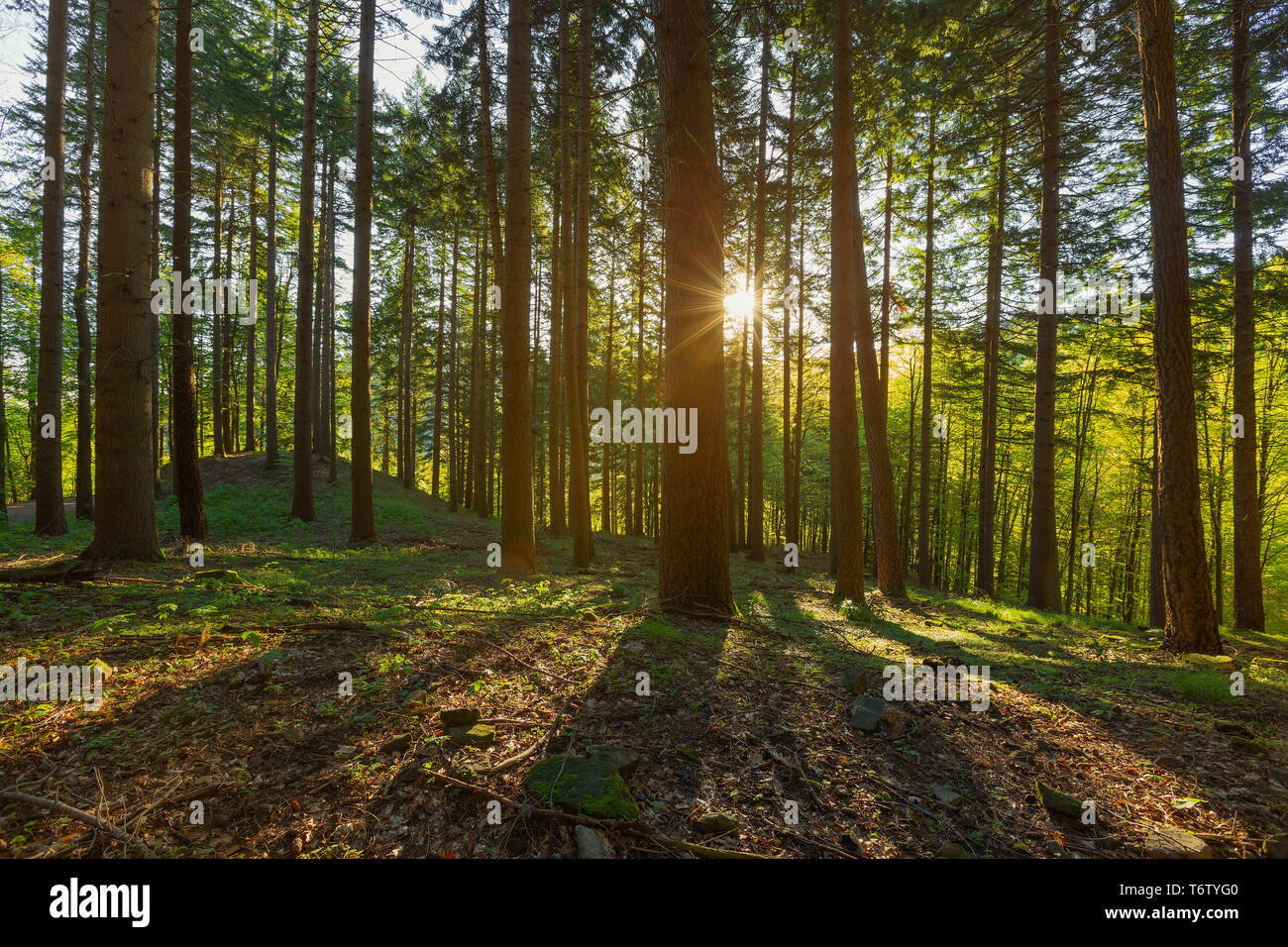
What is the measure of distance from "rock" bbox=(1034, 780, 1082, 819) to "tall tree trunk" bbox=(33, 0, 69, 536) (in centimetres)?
1729

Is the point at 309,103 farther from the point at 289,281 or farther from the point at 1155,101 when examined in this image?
the point at 289,281

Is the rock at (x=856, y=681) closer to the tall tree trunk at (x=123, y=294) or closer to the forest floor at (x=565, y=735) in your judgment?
the forest floor at (x=565, y=735)

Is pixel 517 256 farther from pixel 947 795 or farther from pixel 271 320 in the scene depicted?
pixel 271 320

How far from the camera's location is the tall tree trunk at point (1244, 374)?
406 inches

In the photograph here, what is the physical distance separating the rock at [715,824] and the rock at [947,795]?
1330 millimetres

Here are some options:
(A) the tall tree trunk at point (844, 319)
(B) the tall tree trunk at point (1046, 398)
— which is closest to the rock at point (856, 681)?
(A) the tall tree trunk at point (844, 319)

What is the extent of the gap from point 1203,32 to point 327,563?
65.7 feet

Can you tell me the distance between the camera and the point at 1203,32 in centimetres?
977

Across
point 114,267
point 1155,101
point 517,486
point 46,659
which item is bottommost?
point 46,659

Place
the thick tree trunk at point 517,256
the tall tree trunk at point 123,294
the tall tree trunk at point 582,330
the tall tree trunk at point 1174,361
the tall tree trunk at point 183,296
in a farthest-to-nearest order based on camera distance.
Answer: the tall tree trunk at point 582,330 < the tall tree trunk at point 183,296 < the thick tree trunk at point 517,256 < the tall tree trunk at point 123,294 < the tall tree trunk at point 1174,361

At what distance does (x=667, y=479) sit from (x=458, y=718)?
11.9ft

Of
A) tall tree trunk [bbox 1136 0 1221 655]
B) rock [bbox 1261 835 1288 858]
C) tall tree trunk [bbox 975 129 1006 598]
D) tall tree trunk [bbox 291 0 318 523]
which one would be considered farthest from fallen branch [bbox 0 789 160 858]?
tall tree trunk [bbox 975 129 1006 598]
